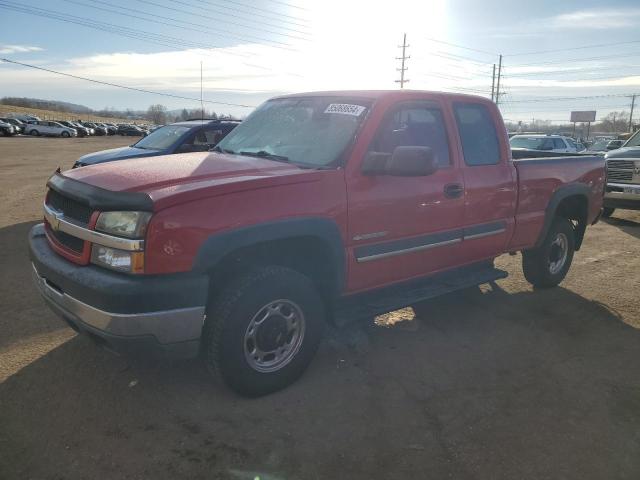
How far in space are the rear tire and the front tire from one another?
128 inches

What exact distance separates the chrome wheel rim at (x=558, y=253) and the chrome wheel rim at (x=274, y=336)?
3691mm

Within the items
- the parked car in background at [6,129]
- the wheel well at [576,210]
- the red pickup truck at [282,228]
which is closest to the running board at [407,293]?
the red pickup truck at [282,228]

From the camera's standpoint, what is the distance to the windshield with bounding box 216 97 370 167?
3676 millimetres

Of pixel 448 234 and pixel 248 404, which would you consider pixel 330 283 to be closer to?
pixel 248 404

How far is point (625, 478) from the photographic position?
2.66 metres

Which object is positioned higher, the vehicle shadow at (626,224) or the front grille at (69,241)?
the front grille at (69,241)

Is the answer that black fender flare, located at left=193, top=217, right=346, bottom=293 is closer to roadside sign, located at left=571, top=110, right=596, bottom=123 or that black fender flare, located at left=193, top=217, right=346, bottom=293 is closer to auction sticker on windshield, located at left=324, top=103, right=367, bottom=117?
auction sticker on windshield, located at left=324, top=103, right=367, bottom=117

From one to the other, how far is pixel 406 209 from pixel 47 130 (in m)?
57.2

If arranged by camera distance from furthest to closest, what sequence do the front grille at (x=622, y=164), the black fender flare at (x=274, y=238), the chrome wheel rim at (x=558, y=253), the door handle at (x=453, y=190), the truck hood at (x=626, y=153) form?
1. the truck hood at (x=626, y=153)
2. the front grille at (x=622, y=164)
3. the chrome wheel rim at (x=558, y=253)
4. the door handle at (x=453, y=190)
5. the black fender flare at (x=274, y=238)

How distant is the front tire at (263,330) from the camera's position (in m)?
3.08

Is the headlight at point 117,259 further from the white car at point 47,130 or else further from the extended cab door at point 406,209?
the white car at point 47,130

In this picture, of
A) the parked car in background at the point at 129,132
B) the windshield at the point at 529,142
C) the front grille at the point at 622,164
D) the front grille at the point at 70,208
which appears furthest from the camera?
the parked car in background at the point at 129,132

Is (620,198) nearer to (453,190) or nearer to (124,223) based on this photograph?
(453,190)

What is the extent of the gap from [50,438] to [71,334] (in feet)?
4.71
